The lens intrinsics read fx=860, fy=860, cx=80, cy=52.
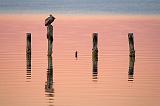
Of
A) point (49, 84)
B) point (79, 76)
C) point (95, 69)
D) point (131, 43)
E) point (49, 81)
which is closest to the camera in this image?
point (49, 84)

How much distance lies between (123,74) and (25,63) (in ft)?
21.5

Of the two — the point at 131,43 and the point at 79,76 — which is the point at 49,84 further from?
the point at 131,43

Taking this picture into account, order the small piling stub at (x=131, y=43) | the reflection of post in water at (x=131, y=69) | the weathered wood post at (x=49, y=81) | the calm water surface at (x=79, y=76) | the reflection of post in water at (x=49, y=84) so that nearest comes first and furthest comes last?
the calm water surface at (x=79, y=76), the reflection of post in water at (x=49, y=84), the weathered wood post at (x=49, y=81), the reflection of post in water at (x=131, y=69), the small piling stub at (x=131, y=43)

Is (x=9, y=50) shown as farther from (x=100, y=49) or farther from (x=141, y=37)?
(x=141, y=37)

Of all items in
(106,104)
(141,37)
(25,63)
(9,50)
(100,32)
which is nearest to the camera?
(106,104)

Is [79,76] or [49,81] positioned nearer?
[49,81]

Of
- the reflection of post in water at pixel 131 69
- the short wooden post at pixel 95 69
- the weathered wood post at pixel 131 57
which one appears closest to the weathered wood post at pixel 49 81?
the short wooden post at pixel 95 69

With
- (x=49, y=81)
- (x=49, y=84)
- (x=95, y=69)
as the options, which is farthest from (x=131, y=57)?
(x=49, y=84)

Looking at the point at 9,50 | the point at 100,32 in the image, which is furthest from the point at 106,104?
the point at 100,32

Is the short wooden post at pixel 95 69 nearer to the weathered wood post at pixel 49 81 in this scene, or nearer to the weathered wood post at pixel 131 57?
the weathered wood post at pixel 131 57

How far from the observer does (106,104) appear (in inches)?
1094

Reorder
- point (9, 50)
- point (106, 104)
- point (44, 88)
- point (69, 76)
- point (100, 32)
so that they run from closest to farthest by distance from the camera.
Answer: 1. point (106, 104)
2. point (44, 88)
3. point (69, 76)
4. point (9, 50)
5. point (100, 32)

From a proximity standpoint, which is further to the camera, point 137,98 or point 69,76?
point 69,76

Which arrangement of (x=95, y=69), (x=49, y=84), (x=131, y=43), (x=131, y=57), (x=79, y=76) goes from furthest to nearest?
(x=131, y=57) → (x=131, y=43) → (x=95, y=69) → (x=79, y=76) → (x=49, y=84)
